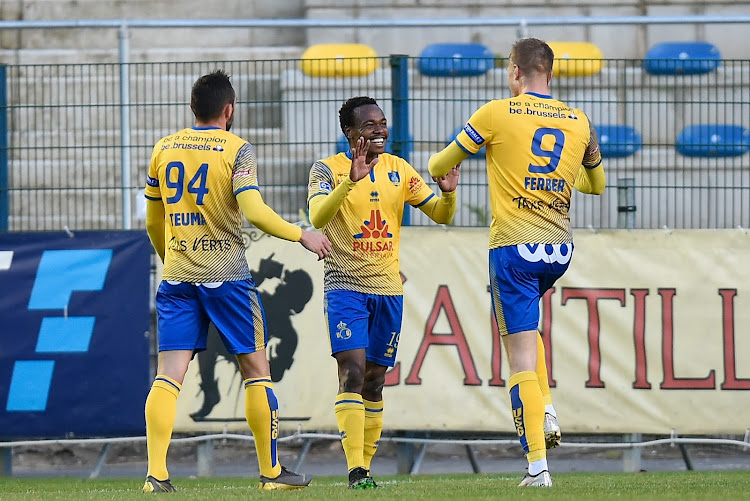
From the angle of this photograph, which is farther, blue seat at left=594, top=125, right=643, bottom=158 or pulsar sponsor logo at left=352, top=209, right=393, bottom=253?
blue seat at left=594, top=125, right=643, bottom=158

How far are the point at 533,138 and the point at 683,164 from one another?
4.46 metres

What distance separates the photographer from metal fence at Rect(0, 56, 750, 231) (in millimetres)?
10312

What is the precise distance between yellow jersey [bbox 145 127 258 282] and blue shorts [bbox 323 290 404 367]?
614 mm

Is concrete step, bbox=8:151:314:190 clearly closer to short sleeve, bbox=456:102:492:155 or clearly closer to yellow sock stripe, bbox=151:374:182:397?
yellow sock stripe, bbox=151:374:182:397

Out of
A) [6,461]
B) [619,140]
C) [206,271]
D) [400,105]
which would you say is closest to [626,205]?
[619,140]

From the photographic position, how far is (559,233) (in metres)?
6.57

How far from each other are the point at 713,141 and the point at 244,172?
539 cm

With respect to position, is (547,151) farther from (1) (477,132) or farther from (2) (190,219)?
(2) (190,219)

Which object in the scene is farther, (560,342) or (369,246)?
(560,342)

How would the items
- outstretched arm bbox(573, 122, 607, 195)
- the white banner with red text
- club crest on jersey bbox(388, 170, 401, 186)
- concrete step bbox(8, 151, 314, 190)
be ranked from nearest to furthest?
outstretched arm bbox(573, 122, 607, 195), club crest on jersey bbox(388, 170, 401, 186), the white banner with red text, concrete step bbox(8, 151, 314, 190)

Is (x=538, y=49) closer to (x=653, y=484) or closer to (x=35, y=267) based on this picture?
(x=653, y=484)

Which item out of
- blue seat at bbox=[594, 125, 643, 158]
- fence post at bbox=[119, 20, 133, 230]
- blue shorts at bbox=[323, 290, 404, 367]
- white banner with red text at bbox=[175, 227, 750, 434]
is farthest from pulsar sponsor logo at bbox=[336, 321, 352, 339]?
blue seat at bbox=[594, 125, 643, 158]

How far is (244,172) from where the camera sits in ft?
21.8

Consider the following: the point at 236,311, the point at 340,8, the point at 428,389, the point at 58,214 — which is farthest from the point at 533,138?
the point at 340,8
